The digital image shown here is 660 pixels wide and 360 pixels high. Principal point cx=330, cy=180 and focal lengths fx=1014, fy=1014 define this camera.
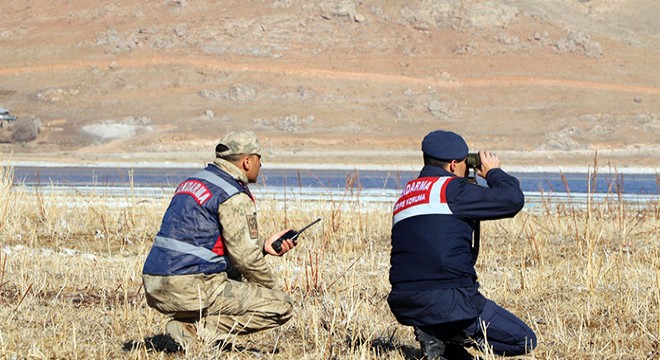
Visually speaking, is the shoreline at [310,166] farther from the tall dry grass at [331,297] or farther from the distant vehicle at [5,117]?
the tall dry grass at [331,297]

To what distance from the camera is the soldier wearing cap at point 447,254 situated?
558 cm

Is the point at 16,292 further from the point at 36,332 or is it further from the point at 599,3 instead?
the point at 599,3

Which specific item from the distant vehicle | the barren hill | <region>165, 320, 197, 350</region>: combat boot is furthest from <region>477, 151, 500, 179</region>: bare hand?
the distant vehicle

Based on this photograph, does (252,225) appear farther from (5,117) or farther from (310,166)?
(5,117)

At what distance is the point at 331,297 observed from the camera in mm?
8016

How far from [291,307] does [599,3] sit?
317ft

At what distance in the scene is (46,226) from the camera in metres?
13.6

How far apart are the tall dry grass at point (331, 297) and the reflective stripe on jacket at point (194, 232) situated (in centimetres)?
52

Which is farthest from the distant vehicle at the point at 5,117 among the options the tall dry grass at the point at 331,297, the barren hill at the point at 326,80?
the tall dry grass at the point at 331,297

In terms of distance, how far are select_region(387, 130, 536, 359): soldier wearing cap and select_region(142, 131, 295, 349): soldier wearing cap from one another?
0.78 meters

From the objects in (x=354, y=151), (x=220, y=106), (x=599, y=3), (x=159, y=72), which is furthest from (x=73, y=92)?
(x=599, y=3)

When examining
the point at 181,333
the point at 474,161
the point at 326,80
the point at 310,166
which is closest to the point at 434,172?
the point at 474,161

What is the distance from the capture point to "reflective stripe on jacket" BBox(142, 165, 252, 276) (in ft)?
19.0

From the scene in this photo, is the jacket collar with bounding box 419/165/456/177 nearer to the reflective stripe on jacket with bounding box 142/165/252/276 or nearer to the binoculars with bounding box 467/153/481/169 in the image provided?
the binoculars with bounding box 467/153/481/169
